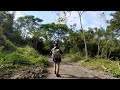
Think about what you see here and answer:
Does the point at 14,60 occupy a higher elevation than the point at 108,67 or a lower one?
higher

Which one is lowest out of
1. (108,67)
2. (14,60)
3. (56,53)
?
(108,67)

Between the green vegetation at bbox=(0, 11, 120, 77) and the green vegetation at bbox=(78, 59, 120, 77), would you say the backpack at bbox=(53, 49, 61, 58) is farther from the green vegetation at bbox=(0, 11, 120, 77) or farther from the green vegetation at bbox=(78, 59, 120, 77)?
the green vegetation at bbox=(0, 11, 120, 77)

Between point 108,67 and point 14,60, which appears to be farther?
point 108,67

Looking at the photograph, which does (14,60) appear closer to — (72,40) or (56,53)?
(56,53)

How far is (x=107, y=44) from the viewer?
23.5 m

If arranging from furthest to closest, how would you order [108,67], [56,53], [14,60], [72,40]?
[72,40] → [108,67] → [14,60] → [56,53]

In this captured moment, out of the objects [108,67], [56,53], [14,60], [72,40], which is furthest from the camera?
[72,40]

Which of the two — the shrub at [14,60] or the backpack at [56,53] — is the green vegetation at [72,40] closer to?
the shrub at [14,60]

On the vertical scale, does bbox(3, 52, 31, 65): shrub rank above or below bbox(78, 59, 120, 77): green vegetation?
above

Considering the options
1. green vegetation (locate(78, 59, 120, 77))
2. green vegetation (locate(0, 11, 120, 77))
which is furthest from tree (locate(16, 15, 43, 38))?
green vegetation (locate(78, 59, 120, 77))

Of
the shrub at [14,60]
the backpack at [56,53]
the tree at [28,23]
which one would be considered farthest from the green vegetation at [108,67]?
the tree at [28,23]

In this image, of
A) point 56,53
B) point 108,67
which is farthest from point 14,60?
point 108,67

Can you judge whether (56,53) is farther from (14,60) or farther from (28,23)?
(28,23)
